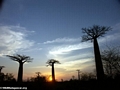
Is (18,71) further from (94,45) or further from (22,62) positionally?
(94,45)

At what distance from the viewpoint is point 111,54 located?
12.3 metres

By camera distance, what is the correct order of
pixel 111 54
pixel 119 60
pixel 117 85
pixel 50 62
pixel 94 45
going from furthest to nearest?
pixel 50 62 < pixel 94 45 < pixel 111 54 < pixel 119 60 < pixel 117 85

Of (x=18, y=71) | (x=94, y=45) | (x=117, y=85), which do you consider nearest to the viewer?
(x=117, y=85)

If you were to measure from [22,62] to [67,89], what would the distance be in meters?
15.5

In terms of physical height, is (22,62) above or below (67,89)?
above

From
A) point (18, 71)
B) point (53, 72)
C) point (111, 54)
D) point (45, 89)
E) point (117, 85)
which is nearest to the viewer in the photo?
point (117, 85)

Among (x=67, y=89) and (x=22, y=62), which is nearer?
(x=67, y=89)

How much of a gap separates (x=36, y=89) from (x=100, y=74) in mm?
6926

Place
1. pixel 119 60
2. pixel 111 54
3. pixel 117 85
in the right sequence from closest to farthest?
pixel 117 85
pixel 119 60
pixel 111 54

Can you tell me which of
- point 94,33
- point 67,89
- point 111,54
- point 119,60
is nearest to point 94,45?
point 94,33

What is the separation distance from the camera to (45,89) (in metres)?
8.04

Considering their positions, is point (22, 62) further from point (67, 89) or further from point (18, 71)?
point (67, 89)

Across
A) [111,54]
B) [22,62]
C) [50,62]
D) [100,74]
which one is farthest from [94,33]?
[50,62]

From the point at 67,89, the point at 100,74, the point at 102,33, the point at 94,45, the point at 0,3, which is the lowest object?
the point at 67,89
